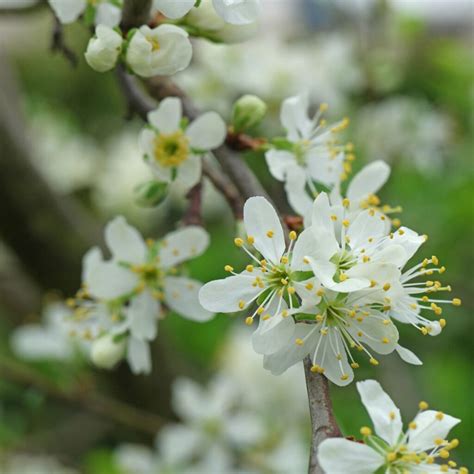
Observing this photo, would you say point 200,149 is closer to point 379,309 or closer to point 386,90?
point 379,309

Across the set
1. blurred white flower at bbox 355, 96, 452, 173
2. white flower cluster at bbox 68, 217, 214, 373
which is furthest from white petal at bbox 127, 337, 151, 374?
blurred white flower at bbox 355, 96, 452, 173

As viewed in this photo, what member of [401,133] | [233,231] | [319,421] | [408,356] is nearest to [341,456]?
[319,421]

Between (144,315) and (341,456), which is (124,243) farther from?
(341,456)

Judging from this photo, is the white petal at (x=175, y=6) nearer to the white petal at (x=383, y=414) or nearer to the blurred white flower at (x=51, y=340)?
the white petal at (x=383, y=414)

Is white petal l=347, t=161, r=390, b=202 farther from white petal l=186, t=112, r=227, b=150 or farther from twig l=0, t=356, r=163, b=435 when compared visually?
twig l=0, t=356, r=163, b=435

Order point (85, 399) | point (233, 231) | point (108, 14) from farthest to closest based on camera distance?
point (233, 231) < point (85, 399) < point (108, 14)

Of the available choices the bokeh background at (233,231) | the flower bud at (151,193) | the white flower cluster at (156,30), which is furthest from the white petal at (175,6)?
the bokeh background at (233,231)

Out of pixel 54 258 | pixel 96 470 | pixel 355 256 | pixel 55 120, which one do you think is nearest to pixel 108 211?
pixel 55 120
